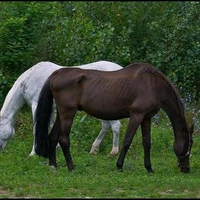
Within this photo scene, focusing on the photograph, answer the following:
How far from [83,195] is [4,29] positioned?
7.61 m

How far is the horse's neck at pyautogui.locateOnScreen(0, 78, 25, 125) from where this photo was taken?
1234 centimetres

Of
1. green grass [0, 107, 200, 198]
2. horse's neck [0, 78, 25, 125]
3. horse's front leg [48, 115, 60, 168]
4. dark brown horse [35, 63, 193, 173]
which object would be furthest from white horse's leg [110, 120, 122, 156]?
horse's front leg [48, 115, 60, 168]

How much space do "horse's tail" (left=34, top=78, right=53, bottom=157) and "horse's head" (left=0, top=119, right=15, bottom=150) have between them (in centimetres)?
155

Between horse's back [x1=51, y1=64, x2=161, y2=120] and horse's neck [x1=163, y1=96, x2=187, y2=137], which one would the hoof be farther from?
horse's neck [x1=163, y1=96, x2=187, y2=137]

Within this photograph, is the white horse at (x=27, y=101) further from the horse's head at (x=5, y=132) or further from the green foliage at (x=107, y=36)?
the green foliage at (x=107, y=36)

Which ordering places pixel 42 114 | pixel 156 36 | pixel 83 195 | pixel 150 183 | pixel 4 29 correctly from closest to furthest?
pixel 83 195 < pixel 150 183 < pixel 42 114 < pixel 4 29 < pixel 156 36

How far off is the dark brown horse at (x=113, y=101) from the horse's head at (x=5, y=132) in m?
1.55

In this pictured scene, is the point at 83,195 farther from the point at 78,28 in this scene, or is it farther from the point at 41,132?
the point at 78,28

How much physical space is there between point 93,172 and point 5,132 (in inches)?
92.3

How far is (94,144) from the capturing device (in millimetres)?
12859

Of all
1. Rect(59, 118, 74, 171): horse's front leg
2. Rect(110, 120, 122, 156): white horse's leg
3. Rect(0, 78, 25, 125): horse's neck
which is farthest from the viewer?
Rect(110, 120, 122, 156): white horse's leg

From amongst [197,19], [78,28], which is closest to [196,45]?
[197,19]

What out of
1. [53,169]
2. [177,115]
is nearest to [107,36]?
[177,115]

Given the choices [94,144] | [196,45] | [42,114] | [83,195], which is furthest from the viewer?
[196,45]
